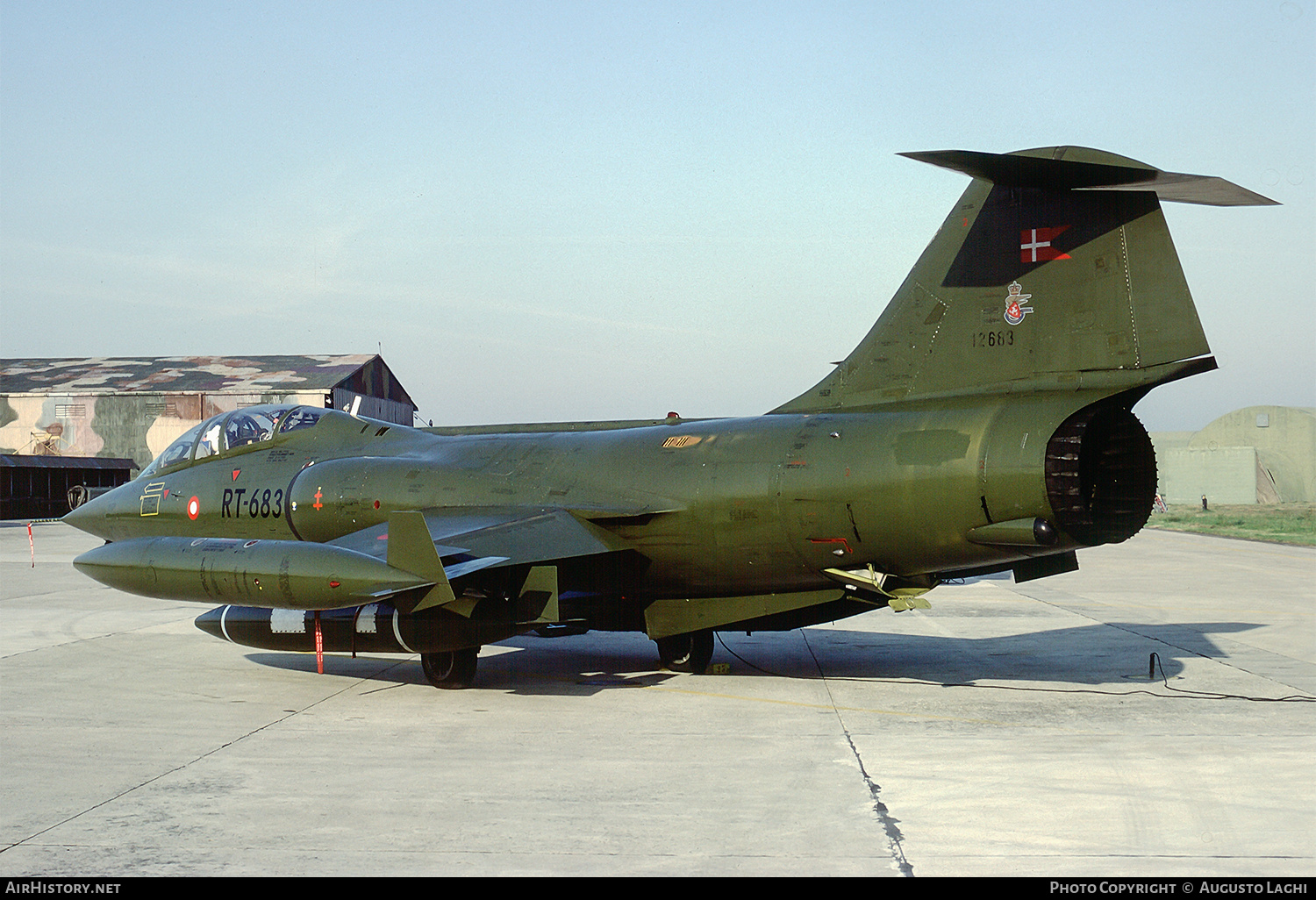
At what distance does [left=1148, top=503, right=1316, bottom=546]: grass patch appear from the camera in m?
36.7

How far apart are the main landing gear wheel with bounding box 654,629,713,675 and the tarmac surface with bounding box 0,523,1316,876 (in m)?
0.20

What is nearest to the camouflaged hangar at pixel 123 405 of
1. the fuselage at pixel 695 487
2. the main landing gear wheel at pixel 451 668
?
the fuselage at pixel 695 487

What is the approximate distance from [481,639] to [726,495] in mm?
2652

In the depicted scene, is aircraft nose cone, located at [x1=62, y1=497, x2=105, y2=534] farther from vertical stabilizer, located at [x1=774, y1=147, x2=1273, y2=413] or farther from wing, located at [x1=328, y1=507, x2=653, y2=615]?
vertical stabilizer, located at [x1=774, y1=147, x2=1273, y2=413]

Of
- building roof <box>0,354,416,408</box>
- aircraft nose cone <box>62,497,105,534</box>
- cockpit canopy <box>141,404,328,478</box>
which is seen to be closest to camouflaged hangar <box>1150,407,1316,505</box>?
building roof <box>0,354,416,408</box>

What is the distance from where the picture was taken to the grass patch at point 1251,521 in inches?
1444

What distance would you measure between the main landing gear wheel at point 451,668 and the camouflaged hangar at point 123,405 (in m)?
34.9

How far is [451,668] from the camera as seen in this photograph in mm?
10266

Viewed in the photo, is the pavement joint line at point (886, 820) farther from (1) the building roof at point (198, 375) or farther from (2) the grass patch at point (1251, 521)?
(1) the building roof at point (198, 375)

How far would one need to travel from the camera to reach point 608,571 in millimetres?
10508

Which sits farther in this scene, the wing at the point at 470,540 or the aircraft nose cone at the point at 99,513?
the aircraft nose cone at the point at 99,513

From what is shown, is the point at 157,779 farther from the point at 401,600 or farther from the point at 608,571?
the point at 608,571

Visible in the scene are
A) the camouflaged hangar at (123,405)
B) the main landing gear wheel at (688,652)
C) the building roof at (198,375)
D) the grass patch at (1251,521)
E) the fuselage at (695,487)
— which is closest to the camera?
the fuselage at (695,487)

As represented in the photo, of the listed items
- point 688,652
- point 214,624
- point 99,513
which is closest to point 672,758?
point 688,652
